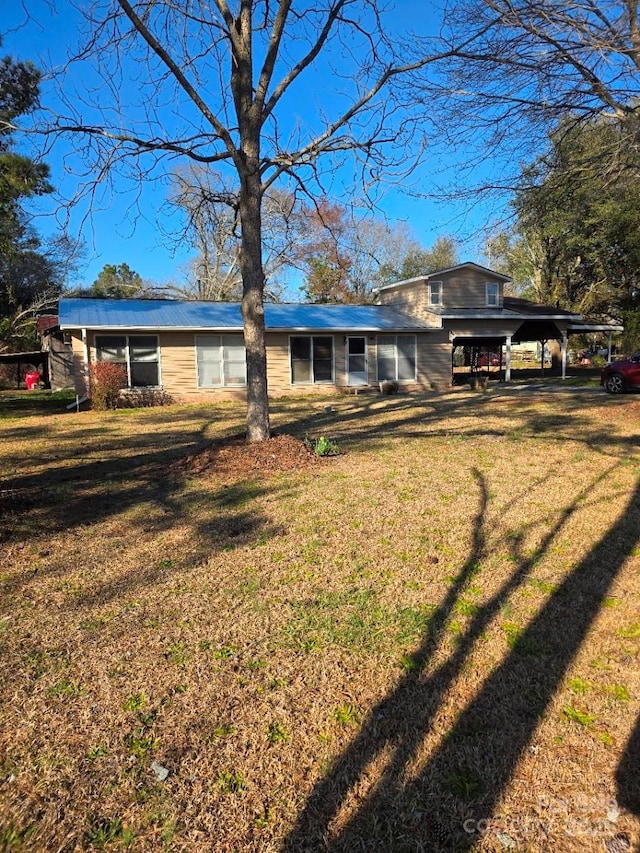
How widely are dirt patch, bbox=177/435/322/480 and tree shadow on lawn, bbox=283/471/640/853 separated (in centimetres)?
399

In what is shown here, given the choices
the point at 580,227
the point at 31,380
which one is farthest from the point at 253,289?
the point at 580,227

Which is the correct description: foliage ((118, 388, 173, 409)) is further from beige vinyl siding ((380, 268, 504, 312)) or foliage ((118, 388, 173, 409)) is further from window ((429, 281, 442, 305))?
window ((429, 281, 442, 305))

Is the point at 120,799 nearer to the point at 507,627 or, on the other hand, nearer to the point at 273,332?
the point at 507,627

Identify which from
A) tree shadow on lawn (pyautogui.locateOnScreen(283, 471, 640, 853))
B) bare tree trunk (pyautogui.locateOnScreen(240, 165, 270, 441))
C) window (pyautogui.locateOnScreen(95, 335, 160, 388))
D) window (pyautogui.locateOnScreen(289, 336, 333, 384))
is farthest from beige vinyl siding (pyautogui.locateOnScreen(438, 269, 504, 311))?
tree shadow on lawn (pyautogui.locateOnScreen(283, 471, 640, 853))

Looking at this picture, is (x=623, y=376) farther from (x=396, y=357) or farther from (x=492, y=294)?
(x=492, y=294)

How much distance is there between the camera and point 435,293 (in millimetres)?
22391

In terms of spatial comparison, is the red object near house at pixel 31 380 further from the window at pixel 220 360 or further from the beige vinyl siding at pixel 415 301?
the beige vinyl siding at pixel 415 301

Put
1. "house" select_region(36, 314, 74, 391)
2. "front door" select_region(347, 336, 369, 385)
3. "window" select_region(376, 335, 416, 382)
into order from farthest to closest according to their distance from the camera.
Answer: "house" select_region(36, 314, 74, 391)
"window" select_region(376, 335, 416, 382)
"front door" select_region(347, 336, 369, 385)

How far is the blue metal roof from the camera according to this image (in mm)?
16719

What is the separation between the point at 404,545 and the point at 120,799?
286 centimetres

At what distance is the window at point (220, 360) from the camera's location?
703 inches

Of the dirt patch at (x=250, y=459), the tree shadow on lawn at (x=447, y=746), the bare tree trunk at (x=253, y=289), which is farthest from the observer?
the bare tree trunk at (x=253, y=289)

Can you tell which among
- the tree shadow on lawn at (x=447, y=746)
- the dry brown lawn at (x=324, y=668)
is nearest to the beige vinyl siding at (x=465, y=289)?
the dry brown lawn at (x=324, y=668)

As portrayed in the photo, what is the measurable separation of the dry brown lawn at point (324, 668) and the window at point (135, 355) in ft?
37.1
